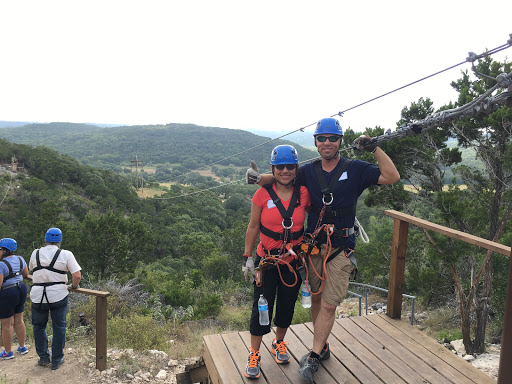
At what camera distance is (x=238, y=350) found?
3.31 metres

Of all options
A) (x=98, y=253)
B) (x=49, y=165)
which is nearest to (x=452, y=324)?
(x=98, y=253)

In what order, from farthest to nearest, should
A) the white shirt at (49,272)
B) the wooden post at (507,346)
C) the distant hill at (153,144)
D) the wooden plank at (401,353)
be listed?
the distant hill at (153,144), the white shirt at (49,272), the wooden plank at (401,353), the wooden post at (507,346)

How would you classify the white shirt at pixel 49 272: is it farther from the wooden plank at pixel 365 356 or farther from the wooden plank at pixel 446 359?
the wooden plank at pixel 446 359

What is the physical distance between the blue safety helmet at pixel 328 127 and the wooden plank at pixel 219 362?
1.91m

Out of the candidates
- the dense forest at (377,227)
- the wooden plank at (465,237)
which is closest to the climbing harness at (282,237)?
the wooden plank at (465,237)

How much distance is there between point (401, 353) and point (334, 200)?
5.09 ft

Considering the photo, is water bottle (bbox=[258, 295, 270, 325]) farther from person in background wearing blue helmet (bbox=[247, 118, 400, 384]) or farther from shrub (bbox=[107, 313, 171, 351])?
shrub (bbox=[107, 313, 171, 351])

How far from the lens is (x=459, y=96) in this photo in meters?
10.6

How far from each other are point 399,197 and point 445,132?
237 centimetres

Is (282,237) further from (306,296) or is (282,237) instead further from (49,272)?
(49,272)

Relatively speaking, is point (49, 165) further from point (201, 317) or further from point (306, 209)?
point (306, 209)

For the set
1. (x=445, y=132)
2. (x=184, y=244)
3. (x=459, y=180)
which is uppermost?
(x=445, y=132)

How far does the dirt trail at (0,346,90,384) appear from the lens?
14.5ft

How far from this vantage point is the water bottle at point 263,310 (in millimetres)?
2756
